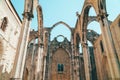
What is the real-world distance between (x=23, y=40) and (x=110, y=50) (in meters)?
4.94

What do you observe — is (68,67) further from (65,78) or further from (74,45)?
(74,45)

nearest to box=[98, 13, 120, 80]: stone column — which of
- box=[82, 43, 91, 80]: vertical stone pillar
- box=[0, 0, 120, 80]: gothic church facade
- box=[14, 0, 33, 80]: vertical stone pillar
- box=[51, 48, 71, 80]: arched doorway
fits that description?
box=[0, 0, 120, 80]: gothic church facade

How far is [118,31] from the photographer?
1402 cm

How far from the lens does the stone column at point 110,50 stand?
6389 mm

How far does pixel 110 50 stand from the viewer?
22.9ft

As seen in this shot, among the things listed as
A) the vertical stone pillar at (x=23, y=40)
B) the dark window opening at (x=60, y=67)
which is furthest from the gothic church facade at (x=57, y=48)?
the dark window opening at (x=60, y=67)

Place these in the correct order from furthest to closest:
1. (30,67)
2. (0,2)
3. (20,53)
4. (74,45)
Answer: (30,67)
(74,45)
(0,2)
(20,53)

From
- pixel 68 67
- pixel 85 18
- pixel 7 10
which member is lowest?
pixel 68 67

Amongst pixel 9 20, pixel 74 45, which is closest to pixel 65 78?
pixel 74 45

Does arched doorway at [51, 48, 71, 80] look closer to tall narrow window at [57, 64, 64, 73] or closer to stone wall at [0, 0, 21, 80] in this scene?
tall narrow window at [57, 64, 64, 73]

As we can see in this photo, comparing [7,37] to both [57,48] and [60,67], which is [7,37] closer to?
[57,48]

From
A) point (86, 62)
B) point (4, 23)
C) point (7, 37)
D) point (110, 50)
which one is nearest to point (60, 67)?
point (86, 62)

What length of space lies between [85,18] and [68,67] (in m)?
8.07

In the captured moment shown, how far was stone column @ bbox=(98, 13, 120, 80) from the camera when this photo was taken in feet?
21.0
